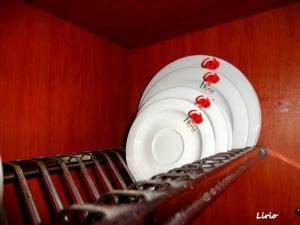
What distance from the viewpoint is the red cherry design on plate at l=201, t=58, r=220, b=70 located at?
941 millimetres

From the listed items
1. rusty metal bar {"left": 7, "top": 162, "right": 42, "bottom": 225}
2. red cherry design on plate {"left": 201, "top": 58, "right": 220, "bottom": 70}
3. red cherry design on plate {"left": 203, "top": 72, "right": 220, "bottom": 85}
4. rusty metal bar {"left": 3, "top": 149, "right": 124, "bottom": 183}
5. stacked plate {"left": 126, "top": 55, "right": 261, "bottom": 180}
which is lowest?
rusty metal bar {"left": 7, "top": 162, "right": 42, "bottom": 225}

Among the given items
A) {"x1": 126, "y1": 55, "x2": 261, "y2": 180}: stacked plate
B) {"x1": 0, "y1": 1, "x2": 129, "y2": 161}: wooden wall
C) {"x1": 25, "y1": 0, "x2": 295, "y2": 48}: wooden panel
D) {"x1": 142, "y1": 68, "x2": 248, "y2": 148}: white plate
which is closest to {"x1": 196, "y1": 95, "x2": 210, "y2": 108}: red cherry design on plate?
{"x1": 126, "y1": 55, "x2": 261, "y2": 180}: stacked plate

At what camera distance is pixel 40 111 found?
2.60ft

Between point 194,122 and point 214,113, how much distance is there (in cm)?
7

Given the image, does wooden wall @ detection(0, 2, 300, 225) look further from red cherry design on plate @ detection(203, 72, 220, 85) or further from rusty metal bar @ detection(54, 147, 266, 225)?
rusty metal bar @ detection(54, 147, 266, 225)

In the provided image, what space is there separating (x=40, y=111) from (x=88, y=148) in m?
0.25

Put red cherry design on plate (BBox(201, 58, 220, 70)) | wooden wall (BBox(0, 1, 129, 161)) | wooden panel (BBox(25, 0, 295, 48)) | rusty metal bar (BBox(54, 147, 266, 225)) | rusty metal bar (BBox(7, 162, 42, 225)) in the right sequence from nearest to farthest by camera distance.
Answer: rusty metal bar (BBox(54, 147, 266, 225)) < rusty metal bar (BBox(7, 162, 42, 225)) < wooden wall (BBox(0, 1, 129, 161)) < wooden panel (BBox(25, 0, 295, 48)) < red cherry design on plate (BBox(201, 58, 220, 70))

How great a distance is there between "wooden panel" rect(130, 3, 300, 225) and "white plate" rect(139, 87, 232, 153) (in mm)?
226

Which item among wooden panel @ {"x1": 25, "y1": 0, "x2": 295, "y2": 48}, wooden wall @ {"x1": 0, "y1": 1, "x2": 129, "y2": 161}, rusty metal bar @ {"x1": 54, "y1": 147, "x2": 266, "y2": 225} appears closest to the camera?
rusty metal bar @ {"x1": 54, "y1": 147, "x2": 266, "y2": 225}

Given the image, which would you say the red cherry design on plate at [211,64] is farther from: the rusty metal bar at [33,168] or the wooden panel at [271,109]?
the rusty metal bar at [33,168]

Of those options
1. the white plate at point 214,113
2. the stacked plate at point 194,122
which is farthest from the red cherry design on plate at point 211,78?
the white plate at point 214,113

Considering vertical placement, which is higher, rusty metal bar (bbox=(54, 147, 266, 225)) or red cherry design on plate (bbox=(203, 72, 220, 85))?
red cherry design on plate (bbox=(203, 72, 220, 85))

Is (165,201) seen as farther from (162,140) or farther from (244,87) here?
(244,87)

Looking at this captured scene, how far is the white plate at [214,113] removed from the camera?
74 centimetres
